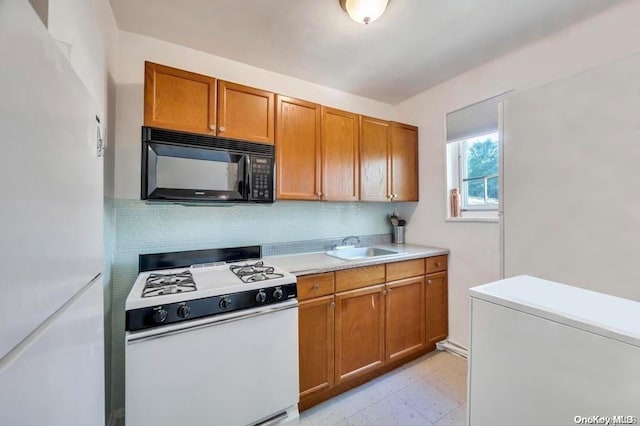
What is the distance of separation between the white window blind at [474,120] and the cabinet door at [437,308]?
4.24ft

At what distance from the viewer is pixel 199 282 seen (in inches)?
55.7

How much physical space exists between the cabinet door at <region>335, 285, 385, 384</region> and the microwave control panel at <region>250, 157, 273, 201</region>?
34.1 inches

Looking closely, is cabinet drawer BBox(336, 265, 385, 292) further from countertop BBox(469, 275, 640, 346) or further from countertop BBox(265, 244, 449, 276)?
countertop BBox(469, 275, 640, 346)

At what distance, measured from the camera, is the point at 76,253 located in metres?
0.50

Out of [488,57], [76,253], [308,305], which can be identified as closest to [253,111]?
[308,305]

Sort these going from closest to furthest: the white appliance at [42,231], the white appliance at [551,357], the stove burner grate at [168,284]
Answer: the white appliance at [42,231] < the white appliance at [551,357] < the stove burner grate at [168,284]

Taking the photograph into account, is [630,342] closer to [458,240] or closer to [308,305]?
[308,305]

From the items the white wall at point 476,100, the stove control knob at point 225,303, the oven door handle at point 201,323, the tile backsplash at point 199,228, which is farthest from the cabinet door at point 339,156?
the stove control knob at point 225,303

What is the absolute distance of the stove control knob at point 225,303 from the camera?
1264 millimetres

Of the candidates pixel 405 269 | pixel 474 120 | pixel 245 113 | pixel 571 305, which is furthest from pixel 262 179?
pixel 474 120

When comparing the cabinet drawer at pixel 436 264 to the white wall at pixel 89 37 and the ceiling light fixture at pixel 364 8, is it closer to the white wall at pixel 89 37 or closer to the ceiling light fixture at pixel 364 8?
the ceiling light fixture at pixel 364 8

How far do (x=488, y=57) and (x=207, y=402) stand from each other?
2960 mm

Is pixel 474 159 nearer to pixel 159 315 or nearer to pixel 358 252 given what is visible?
pixel 358 252

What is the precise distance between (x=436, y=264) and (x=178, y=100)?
7.85 ft
